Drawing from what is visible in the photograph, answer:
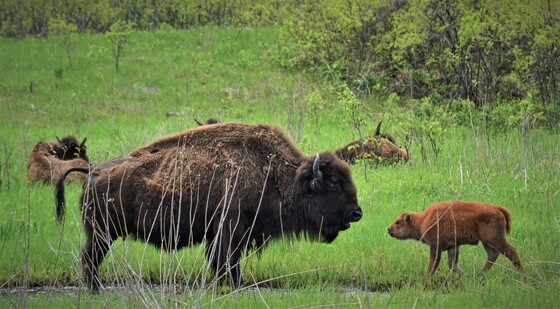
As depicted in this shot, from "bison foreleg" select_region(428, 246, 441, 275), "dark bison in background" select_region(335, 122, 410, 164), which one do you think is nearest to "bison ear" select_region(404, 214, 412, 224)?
"bison foreleg" select_region(428, 246, 441, 275)

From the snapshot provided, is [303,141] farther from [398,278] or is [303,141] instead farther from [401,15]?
[401,15]

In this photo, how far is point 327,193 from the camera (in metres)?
8.55

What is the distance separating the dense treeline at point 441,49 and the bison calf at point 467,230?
6401 millimetres

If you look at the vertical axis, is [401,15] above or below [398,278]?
above

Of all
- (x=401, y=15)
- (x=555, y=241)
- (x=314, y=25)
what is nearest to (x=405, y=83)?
(x=401, y=15)

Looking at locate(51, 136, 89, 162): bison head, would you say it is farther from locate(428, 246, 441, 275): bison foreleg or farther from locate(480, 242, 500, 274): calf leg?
locate(480, 242, 500, 274): calf leg

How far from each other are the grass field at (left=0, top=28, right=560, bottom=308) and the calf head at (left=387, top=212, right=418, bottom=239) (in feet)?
1.11

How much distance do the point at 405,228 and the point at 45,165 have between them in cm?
688

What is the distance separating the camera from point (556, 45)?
18469mm

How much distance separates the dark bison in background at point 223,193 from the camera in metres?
8.17

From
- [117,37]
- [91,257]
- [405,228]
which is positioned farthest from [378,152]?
[117,37]

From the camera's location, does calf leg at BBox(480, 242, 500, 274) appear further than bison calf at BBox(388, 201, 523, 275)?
Yes

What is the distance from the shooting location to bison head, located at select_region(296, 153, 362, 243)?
334 inches

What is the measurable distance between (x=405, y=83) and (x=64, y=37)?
13.4 meters
